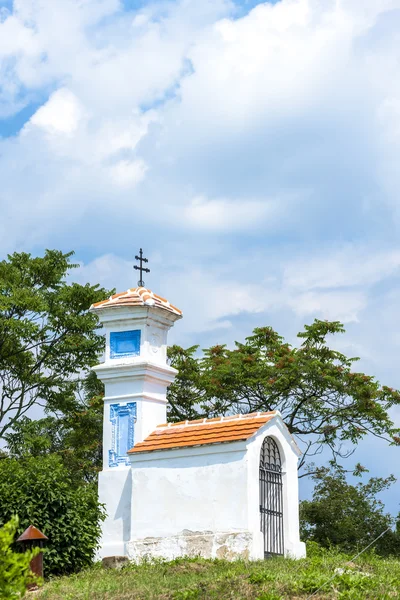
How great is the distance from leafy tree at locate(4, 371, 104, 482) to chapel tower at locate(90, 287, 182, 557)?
790cm

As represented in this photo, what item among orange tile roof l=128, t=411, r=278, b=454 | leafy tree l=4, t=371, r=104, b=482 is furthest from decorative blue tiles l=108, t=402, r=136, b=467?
leafy tree l=4, t=371, r=104, b=482

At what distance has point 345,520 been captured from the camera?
24.6m

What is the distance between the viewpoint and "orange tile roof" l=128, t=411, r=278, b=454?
49.3 feet

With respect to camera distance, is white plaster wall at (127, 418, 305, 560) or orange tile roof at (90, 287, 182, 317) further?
orange tile roof at (90, 287, 182, 317)

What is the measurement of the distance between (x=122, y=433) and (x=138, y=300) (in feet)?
8.72

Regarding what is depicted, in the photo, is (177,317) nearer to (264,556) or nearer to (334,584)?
(264,556)

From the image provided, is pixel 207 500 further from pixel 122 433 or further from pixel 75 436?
pixel 75 436

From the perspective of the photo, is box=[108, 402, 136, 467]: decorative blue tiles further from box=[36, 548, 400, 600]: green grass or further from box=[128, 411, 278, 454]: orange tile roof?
box=[36, 548, 400, 600]: green grass

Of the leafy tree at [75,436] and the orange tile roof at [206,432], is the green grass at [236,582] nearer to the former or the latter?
the orange tile roof at [206,432]

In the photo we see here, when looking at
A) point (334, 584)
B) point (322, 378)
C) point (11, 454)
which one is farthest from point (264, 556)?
point (11, 454)

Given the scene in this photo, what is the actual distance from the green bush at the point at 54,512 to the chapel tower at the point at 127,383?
4.31ft

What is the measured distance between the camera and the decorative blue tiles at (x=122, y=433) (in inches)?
658

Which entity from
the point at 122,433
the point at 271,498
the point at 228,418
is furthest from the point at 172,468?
the point at 271,498

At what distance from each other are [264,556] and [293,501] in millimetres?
1490
